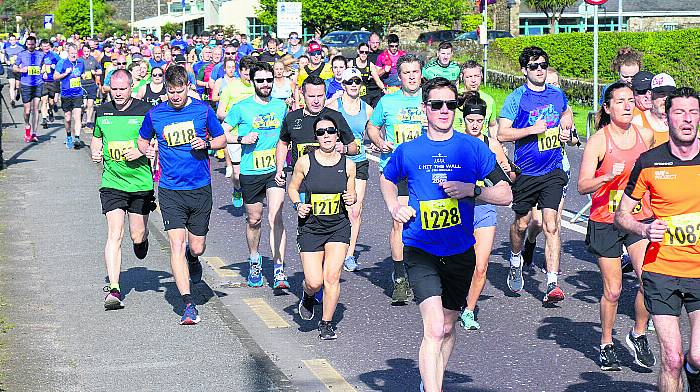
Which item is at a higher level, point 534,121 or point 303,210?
point 534,121

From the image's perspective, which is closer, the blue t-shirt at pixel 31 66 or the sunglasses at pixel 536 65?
the sunglasses at pixel 536 65

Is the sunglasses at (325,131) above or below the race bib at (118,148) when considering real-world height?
above

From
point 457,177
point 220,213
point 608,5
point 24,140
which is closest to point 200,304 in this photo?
point 457,177

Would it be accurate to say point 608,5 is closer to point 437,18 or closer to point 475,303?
point 437,18

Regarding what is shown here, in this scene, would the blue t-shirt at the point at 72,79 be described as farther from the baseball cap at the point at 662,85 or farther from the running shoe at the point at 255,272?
the baseball cap at the point at 662,85

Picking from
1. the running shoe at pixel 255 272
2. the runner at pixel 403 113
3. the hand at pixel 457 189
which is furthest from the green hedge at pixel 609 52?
the hand at pixel 457 189

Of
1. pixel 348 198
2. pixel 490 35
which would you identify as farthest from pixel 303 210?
pixel 490 35

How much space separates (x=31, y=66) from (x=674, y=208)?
21.9m

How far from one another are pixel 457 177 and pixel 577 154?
545 inches

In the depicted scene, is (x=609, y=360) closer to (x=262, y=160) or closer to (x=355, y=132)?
(x=262, y=160)

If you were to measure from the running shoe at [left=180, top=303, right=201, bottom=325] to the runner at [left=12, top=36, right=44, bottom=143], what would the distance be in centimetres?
1719

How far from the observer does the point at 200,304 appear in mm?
10164

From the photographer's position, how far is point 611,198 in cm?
827

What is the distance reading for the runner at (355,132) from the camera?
38.6 feet
